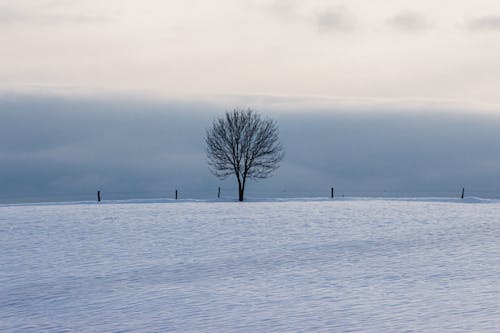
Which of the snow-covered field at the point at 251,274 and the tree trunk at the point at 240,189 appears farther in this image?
the tree trunk at the point at 240,189

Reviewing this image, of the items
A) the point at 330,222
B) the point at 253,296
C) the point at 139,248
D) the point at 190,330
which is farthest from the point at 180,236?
the point at 190,330

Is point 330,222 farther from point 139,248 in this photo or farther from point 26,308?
point 26,308

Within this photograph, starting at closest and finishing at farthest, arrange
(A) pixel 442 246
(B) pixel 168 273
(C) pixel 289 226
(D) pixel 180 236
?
(B) pixel 168 273
(A) pixel 442 246
(D) pixel 180 236
(C) pixel 289 226

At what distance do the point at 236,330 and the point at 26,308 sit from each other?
6.66 metres

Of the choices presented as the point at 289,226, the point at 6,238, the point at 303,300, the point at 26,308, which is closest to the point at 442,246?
the point at 289,226

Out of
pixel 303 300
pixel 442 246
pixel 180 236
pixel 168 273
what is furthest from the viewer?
pixel 180 236

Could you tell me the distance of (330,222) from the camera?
1596 inches

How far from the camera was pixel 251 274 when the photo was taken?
22.5 metres

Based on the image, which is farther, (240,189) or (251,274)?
(240,189)

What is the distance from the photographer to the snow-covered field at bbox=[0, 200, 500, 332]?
15359 millimetres

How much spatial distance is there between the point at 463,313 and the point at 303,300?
167 inches

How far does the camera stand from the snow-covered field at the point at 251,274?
15.4m

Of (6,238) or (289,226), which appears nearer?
(6,238)

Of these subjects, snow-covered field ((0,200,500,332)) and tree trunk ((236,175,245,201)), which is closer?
snow-covered field ((0,200,500,332))
